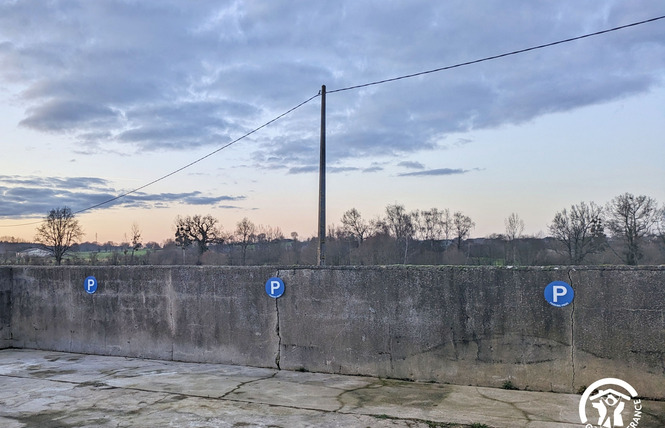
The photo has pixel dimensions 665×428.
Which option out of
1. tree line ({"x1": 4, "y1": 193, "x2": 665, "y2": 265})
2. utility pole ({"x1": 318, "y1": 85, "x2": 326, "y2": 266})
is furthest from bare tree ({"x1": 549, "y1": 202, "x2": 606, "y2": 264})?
utility pole ({"x1": 318, "y1": 85, "x2": 326, "y2": 266})

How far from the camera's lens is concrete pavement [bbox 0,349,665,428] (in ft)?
16.8

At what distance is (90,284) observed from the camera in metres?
9.40

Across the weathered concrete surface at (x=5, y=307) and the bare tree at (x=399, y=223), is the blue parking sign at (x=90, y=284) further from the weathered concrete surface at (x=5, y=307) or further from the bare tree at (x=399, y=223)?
the bare tree at (x=399, y=223)

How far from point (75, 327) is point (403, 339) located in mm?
6332

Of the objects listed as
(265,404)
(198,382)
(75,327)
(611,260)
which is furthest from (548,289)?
(611,260)

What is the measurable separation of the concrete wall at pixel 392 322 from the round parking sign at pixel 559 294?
0.08 meters

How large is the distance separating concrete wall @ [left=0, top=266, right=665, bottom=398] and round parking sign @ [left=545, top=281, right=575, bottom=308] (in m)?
0.08

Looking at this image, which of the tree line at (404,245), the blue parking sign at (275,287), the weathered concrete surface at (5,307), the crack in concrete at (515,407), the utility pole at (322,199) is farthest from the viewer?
the tree line at (404,245)

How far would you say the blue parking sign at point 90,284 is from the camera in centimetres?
936

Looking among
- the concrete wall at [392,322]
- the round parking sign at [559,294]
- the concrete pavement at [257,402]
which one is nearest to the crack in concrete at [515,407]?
the concrete pavement at [257,402]

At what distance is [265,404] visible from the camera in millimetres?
5758

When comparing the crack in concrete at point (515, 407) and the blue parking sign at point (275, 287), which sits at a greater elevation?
the blue parking sign at point (275, 287)

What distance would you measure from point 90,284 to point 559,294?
7.90 meters

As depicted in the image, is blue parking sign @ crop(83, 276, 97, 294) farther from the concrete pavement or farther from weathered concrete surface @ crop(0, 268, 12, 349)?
weathered concrete surface @ crop(0, 268, 12, 349)
